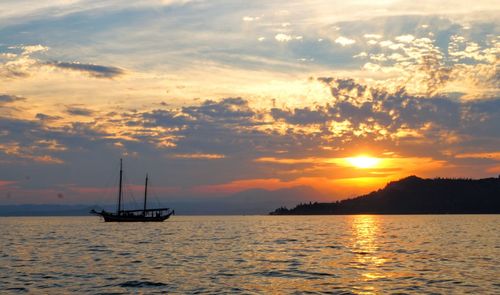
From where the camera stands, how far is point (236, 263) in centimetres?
5803

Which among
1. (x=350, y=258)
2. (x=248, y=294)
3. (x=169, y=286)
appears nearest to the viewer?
(x=248, y=294)

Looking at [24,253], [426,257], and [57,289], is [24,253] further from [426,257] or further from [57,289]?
[426,257]

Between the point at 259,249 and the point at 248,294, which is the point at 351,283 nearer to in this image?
the point at 248,294

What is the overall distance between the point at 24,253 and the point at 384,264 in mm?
45521

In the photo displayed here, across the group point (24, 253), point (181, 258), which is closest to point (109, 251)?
point (24, 253)

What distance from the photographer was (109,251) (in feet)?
246

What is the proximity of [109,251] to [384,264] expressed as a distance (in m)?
37.2

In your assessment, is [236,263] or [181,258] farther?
[181,258]

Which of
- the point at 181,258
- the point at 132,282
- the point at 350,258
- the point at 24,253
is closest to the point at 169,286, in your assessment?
the point at 132,282

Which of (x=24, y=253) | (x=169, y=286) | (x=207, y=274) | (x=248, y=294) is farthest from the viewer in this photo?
(x=24, y=253)

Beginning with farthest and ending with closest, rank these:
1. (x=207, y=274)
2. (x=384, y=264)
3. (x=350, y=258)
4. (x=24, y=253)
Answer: (x=24, y=253)
(x=350, y=258)
(x=384, y=264)
(x=207, y=274)

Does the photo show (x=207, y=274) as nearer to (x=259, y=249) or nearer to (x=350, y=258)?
(x=350, y=258)

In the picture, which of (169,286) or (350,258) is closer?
(169,286)

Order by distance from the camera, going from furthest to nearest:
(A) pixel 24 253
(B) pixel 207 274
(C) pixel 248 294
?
(A) pixel 24 253
(B) pixel 207 274
(C) pixel 248 294
